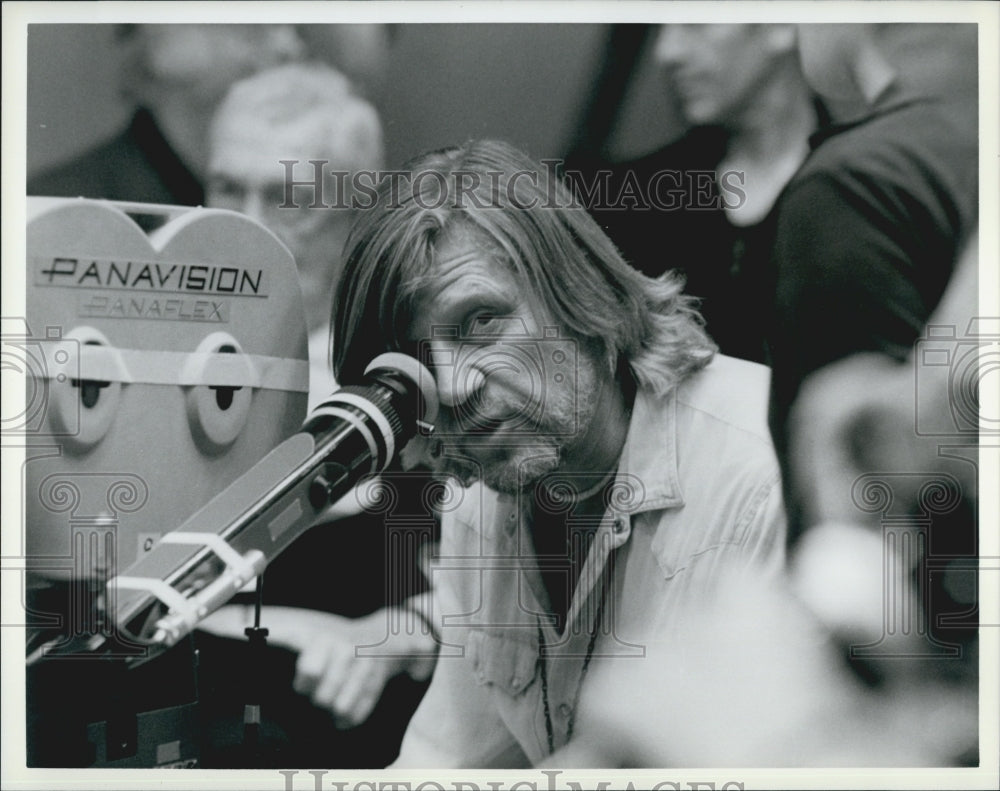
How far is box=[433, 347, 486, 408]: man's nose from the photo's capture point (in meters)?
3.35

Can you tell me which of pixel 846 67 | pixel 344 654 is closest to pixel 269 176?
pixel 344 654

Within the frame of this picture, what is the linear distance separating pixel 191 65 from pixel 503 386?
1340 mm

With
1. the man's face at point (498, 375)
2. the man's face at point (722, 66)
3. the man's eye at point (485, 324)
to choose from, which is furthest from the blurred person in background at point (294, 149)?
the man's face at point (722, 66)

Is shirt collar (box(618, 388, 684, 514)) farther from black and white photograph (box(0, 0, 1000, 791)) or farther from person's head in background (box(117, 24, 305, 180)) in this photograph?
person's head in background (box(117, 24, 305, 180))

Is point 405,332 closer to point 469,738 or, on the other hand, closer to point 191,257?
point 191,257

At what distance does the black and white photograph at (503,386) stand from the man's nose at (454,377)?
12 mm

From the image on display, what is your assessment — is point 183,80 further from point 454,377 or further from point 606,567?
point 606,567

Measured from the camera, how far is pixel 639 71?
337 cm

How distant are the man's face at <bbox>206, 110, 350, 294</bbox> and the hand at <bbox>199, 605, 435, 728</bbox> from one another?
1.12 metres

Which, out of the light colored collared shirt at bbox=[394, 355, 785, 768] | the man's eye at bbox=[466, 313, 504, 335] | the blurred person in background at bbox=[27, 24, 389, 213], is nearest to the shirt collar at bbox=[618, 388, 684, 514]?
the light colored collared shirt at bbox=[394, 355, 785, 768]

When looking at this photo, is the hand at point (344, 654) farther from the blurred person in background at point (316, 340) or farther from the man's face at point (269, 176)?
the man's face at point (269, 176)

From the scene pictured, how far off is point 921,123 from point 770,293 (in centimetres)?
69

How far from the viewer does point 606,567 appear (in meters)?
3.38

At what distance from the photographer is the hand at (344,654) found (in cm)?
337
